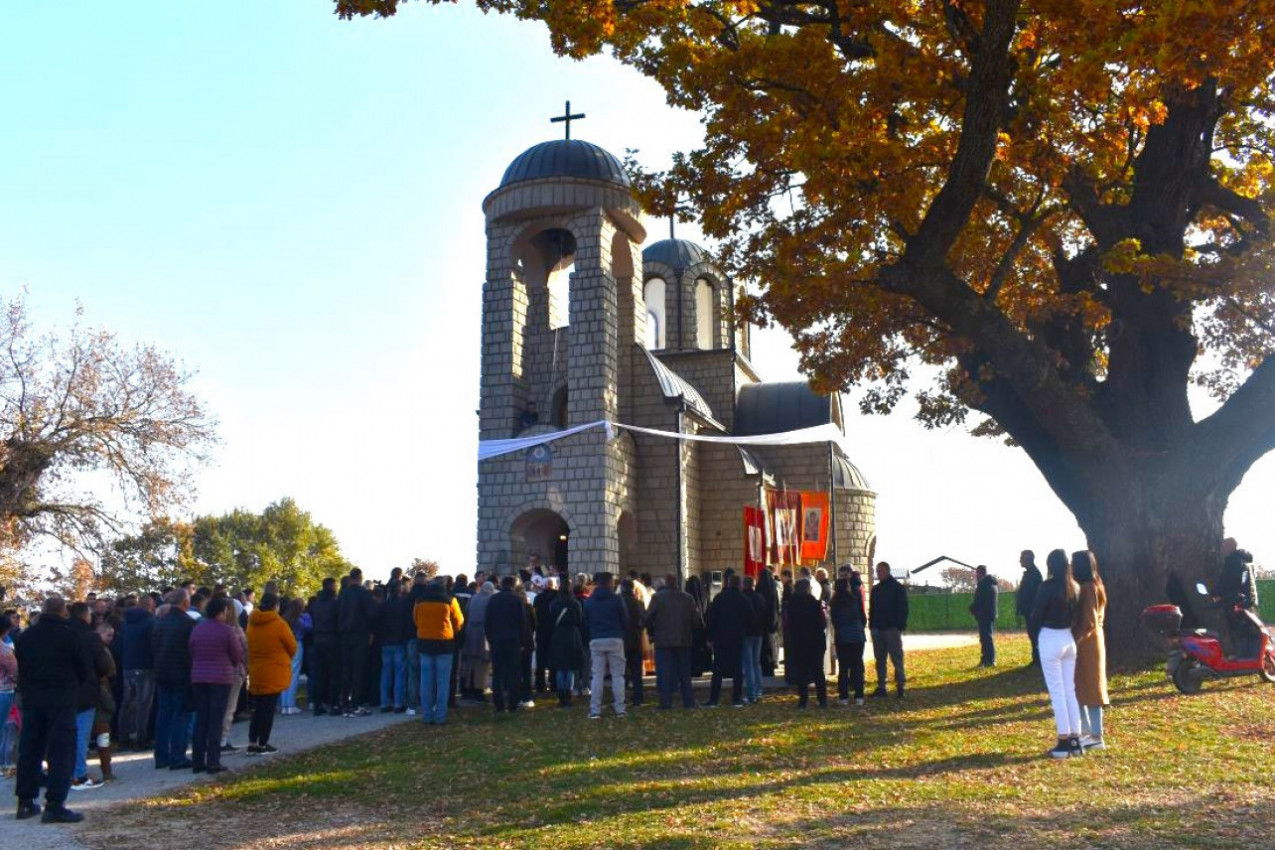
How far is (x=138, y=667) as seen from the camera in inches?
481

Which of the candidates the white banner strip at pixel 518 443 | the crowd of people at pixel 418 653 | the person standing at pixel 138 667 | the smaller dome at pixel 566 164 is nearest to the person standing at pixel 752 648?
the crowd of people at pixel 418 653

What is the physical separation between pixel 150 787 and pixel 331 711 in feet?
15.9

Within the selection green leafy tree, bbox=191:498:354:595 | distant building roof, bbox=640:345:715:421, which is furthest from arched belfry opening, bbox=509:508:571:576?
green leafy tree, bbox=191:498:354:595

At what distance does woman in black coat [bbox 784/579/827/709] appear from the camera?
14.0 metres

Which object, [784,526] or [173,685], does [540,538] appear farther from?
[173,685]

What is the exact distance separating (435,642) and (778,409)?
22.3 meters

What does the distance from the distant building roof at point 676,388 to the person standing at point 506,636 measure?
542 inches

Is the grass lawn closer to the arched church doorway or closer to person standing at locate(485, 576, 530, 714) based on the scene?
person standing at locate(485, 576, 530, 714)

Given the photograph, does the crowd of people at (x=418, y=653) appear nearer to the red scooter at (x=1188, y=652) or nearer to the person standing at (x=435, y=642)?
the person standing at (x=435, y=642)

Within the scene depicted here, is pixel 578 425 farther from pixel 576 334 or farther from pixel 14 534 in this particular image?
pixel 14 534

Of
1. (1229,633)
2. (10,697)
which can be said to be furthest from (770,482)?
(10,697)

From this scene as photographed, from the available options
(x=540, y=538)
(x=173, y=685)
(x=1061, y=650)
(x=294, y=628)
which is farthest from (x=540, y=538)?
(x=1061, y=650)

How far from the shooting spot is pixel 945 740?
10664mm

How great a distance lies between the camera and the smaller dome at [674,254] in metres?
38.0
